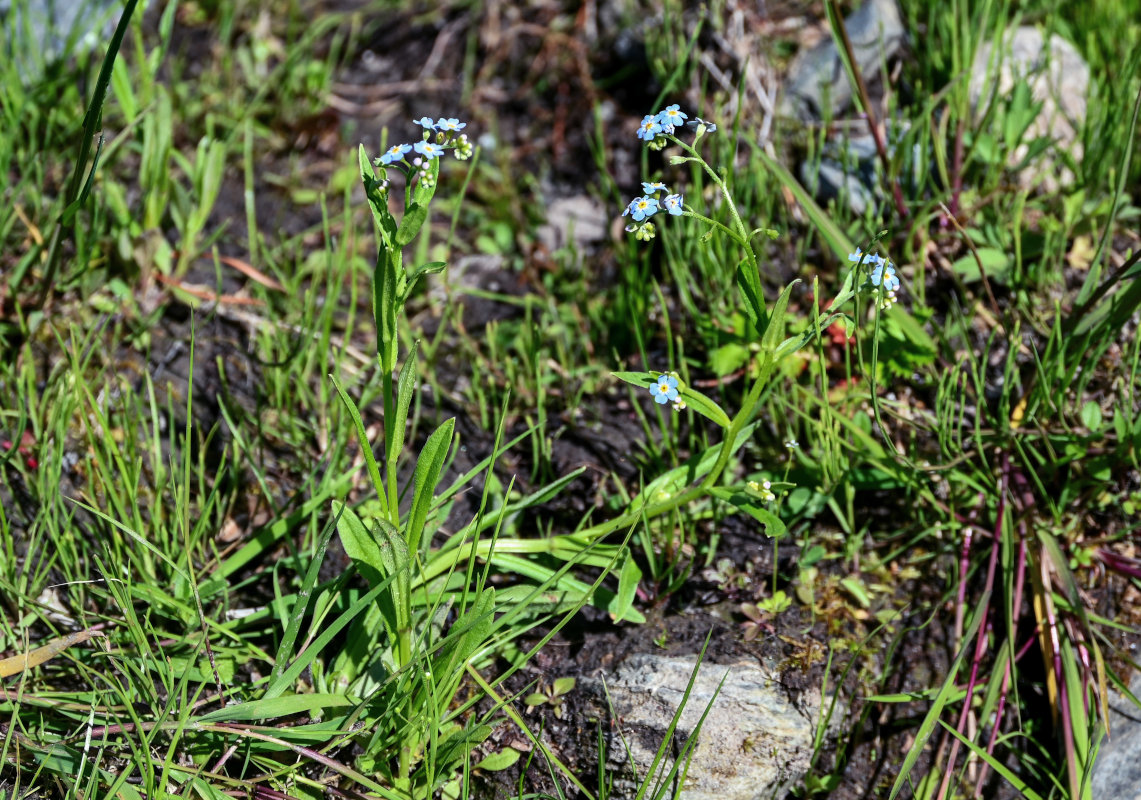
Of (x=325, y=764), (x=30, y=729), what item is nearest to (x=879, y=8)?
(x=325, y=764)

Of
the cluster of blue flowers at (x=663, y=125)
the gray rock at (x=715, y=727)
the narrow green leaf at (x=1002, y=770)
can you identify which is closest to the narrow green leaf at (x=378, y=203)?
the cluster of blue flowers at (x=663, y=125)

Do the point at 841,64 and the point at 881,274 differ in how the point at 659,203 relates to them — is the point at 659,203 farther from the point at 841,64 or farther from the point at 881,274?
the point at 841,64

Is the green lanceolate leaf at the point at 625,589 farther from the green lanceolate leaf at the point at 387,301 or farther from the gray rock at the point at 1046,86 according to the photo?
the gray rock at the point at 1046,86

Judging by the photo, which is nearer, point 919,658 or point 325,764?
point 325,764

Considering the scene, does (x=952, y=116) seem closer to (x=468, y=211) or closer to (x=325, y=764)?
(x=468, y=211)

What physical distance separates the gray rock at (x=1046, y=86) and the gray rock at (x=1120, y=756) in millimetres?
1440

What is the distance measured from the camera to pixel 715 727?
1842mm

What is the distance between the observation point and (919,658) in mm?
2039

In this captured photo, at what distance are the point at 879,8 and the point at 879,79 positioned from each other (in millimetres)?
248

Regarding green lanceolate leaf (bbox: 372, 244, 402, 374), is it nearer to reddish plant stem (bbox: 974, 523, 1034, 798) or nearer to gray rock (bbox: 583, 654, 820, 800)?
gray rock (bbox: 583, 654, 820, 800)

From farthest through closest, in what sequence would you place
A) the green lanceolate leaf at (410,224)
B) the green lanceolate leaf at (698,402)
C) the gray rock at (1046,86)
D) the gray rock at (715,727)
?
the gray rock at (1046,86), the gray rock at (715,727), the green lanceolate leaf at (698,402), the green lanceolate leaf at (410,224)

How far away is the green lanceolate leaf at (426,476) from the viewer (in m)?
1.59

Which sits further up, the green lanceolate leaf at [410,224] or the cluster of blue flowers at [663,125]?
the cluster of blue flowers at [663,125]

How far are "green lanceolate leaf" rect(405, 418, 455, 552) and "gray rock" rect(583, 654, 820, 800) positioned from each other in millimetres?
530
